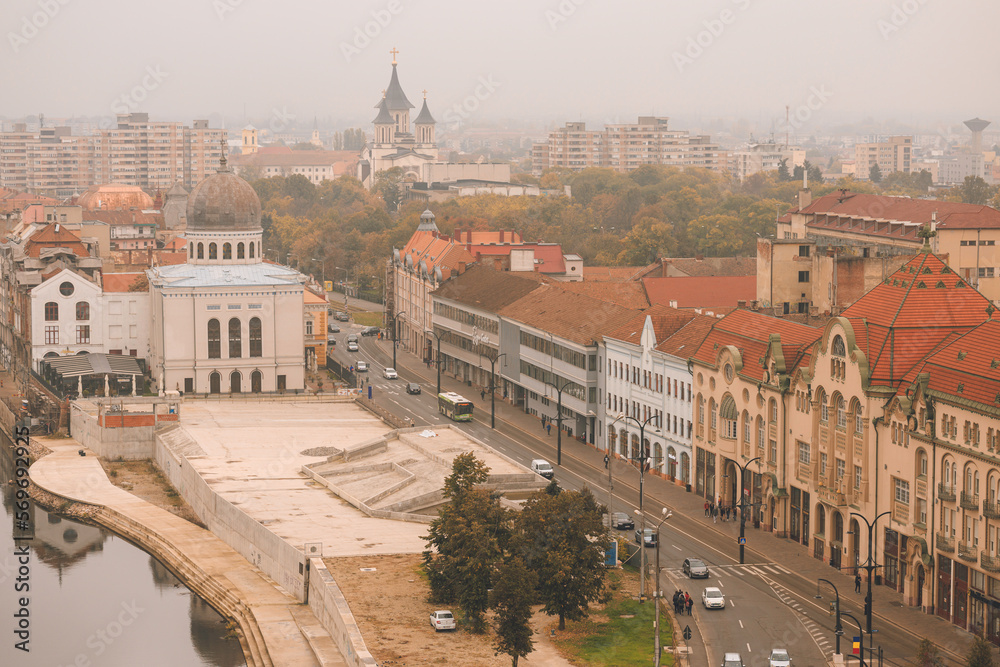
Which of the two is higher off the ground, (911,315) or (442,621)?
(911,315)

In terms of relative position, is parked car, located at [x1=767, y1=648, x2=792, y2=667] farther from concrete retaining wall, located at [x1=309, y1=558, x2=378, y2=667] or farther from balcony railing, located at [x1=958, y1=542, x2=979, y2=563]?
concrete retaining wall, located at [x1=309, y1=558, x2=378, y2=667]

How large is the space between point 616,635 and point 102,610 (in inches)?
1155

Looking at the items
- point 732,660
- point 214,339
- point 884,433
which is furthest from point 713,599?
point 214,339

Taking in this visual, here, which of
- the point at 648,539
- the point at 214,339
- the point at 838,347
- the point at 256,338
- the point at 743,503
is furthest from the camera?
the point at 256,338

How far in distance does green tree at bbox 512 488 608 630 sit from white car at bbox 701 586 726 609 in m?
5.36

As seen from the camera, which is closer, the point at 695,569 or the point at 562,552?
the point at 562,552

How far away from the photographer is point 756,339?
93.2 meters

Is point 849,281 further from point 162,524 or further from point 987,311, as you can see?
point 162,524

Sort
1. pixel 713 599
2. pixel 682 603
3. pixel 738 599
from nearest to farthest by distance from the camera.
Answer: pixel 682 603, pixel 713 599, pixel 738 599

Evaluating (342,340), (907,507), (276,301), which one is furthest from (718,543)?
(342,340)

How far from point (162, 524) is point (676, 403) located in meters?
33.2

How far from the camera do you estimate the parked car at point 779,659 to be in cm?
6438

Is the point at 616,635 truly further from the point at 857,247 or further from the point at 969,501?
the point at 857,247

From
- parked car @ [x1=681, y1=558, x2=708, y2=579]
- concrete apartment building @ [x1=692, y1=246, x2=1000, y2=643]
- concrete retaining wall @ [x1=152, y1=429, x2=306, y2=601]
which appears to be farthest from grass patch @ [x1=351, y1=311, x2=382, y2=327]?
parked car @ [x1=681, y1=558, x2=708, y2=579]
